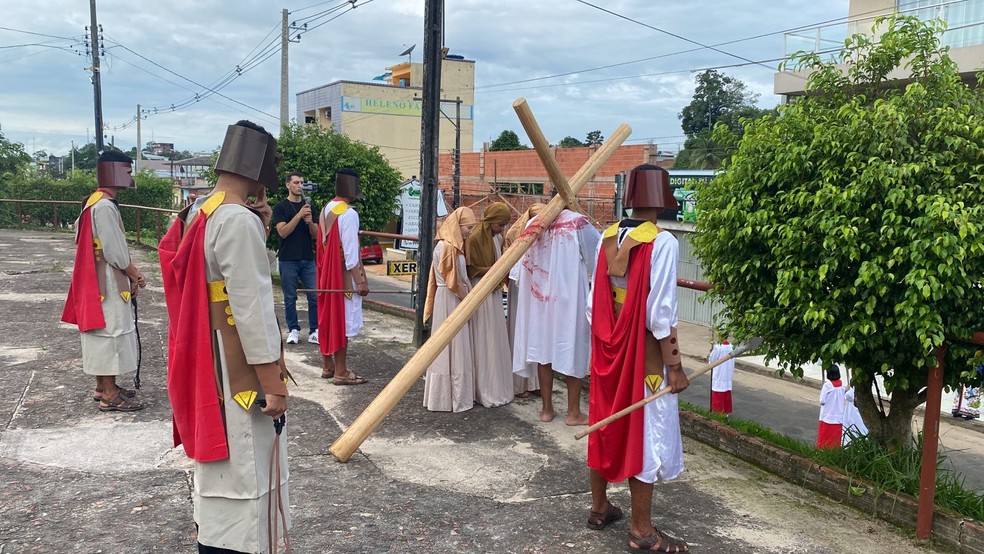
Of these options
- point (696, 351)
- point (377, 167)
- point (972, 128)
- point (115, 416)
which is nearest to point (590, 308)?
point (972, 128)

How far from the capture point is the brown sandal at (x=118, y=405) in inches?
231

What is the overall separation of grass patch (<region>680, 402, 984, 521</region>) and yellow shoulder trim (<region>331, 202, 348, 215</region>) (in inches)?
164

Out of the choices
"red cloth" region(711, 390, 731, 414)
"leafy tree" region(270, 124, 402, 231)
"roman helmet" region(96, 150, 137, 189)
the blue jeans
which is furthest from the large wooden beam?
"leafy tree" region(270, 124, 402, 231)

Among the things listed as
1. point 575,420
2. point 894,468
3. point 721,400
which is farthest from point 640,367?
point 721,400

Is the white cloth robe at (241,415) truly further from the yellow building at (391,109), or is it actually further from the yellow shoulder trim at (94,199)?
the yellow building at (391,109)

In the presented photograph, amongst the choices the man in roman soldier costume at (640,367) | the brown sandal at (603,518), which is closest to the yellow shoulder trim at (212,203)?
the man in roman soldier costume at (640,367)

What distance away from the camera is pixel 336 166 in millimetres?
14461

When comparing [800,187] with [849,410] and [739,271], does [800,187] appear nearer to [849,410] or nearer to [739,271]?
[739,271]

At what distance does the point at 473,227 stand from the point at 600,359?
2590 millimetres

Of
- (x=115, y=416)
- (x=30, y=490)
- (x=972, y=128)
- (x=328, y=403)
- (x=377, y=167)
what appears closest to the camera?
(x=972, y=128)

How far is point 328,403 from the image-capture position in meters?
6.34

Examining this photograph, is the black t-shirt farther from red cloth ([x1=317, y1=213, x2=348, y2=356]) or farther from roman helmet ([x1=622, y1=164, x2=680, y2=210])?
roman helmet ([x1=622, y1=164, x2=680, y2=210])

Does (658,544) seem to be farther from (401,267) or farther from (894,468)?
(401,267)

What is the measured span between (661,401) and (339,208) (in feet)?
13.3
